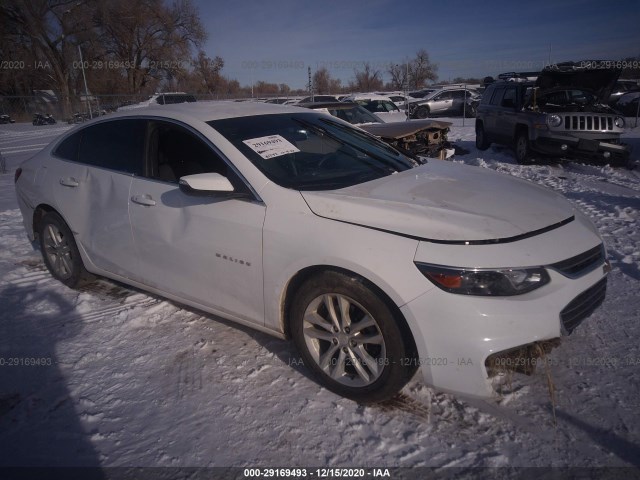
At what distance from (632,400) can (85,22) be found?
38.3m

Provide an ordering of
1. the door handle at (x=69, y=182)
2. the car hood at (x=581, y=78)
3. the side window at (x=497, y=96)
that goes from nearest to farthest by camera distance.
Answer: the door handle at (x=69, y=182)
the car hood at (x=581, y=78)
the side window at (x=497, y=96)

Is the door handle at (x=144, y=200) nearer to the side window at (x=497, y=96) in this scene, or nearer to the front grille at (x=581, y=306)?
→ the front grille at (x=581, y=306)

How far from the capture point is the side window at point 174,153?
2912 mm

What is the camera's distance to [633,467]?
6.28 feet

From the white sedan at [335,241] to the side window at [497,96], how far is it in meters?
8.42

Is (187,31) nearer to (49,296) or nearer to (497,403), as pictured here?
(49,296)

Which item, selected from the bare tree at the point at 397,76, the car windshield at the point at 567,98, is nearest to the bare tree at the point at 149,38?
the bare tree at the point at 397,76

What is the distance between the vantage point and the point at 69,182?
11.7 feet

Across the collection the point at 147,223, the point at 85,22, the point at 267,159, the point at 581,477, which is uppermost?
the point at 85,22

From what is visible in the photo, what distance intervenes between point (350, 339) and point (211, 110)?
6.36 feet

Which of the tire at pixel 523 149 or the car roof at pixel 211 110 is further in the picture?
the tire at pixel 523 149

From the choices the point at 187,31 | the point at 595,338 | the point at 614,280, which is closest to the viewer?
the point at 595,338

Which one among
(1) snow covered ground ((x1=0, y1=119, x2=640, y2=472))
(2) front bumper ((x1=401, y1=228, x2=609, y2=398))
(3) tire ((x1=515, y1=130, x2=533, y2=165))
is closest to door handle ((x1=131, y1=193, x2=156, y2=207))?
(1) snow covered ground ((x1=0, y1=119, x2=640, y2=472))

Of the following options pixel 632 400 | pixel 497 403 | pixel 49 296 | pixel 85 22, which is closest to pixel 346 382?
pixel 497 403
